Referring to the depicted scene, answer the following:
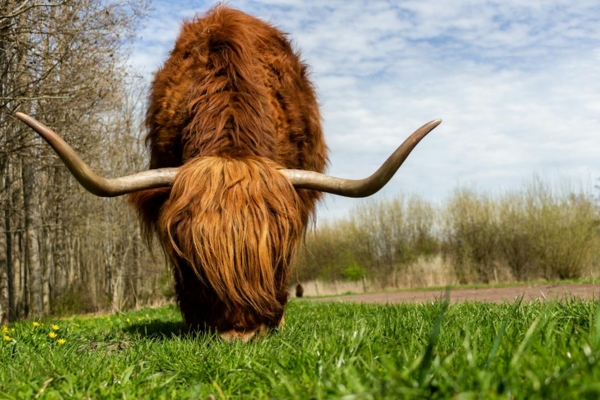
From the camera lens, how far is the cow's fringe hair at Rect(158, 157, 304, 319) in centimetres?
397

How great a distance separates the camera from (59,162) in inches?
483

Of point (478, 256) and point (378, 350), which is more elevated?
point (378, 350)

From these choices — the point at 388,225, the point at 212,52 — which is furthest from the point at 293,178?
the point at 388,225

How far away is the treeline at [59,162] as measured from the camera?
31.1 feet

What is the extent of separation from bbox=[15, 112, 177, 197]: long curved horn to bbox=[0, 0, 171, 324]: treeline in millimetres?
4000

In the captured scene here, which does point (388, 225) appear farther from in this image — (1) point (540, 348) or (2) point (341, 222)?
(1) point (540, 348)

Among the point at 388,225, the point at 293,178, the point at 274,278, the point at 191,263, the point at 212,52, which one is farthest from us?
the point at 388,225

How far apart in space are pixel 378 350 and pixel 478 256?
2919cm

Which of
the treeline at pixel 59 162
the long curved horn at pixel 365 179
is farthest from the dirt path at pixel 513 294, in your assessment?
the treeline at pixel 59 162

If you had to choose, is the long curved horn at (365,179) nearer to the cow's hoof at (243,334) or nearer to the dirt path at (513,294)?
the cow's hoof at (243,334)

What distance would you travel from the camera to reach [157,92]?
20.8 feet

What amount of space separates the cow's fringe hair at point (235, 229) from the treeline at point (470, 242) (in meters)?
19.6

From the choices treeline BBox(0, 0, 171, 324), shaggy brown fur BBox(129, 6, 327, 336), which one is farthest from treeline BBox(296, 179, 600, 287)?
shaggy brown fur BBox(129, 6, 327, 336)

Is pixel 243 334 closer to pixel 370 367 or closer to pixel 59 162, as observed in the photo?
pixel 370 367
